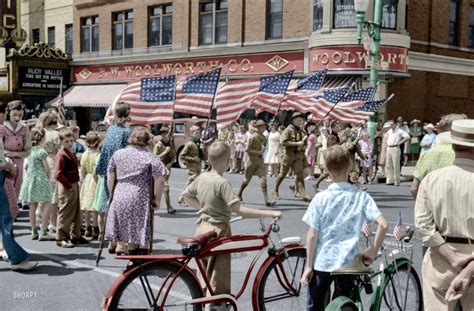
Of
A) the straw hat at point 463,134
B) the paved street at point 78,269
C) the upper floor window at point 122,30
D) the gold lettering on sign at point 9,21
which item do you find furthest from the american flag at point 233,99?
the gold lettering on sign at point 9,21

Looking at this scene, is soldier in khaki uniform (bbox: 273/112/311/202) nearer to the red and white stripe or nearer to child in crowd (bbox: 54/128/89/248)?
the red and white stripe

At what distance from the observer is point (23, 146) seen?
8328 millimetres

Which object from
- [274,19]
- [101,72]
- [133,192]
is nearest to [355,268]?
[133,192]

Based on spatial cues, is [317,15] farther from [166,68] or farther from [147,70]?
[147,70]

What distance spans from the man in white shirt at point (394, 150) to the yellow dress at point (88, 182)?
11.0m

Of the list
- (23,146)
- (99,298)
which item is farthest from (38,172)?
(99,298)

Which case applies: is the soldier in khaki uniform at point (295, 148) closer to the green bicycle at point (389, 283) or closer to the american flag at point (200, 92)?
the american flag at point (200, 92)

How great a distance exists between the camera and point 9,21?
115ft

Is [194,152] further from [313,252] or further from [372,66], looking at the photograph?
[372,66]

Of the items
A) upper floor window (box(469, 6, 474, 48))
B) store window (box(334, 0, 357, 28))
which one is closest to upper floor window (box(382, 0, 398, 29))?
store window (box(334, 0, 357, 28))

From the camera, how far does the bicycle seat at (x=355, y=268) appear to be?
4.16m

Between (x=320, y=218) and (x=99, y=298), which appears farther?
(x=99, y=298)

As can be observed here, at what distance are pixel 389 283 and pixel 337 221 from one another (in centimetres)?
82

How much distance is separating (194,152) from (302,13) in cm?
1538
